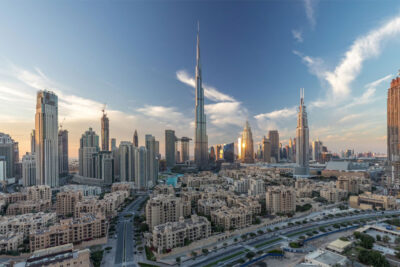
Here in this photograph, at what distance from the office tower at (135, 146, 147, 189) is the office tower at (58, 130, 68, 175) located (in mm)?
41890

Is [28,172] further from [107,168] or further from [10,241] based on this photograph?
[10,241]

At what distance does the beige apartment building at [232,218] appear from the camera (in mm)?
25391

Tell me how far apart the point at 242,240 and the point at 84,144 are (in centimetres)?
8029

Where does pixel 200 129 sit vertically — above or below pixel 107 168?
above

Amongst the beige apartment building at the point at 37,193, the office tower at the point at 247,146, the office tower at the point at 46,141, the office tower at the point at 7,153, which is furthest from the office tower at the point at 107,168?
the office tower at the point at 247,146

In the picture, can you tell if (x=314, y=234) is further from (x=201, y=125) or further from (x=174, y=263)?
(x=201, y=125)

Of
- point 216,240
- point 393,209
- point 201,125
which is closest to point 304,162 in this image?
point 393,209

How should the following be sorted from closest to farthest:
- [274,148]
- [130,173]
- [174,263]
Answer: [174,263] → [130,173] → [274,148]

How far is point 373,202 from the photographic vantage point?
34.9 metres

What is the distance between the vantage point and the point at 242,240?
75.2ft

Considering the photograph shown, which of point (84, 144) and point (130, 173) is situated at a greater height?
point (84, 144)

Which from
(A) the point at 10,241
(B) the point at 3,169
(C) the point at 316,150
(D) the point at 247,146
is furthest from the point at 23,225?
(C) the point at 316,150

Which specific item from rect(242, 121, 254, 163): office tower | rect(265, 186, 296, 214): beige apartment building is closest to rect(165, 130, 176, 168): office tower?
rect(242, 121, 254, 163): office tower

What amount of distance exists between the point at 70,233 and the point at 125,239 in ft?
17.7
